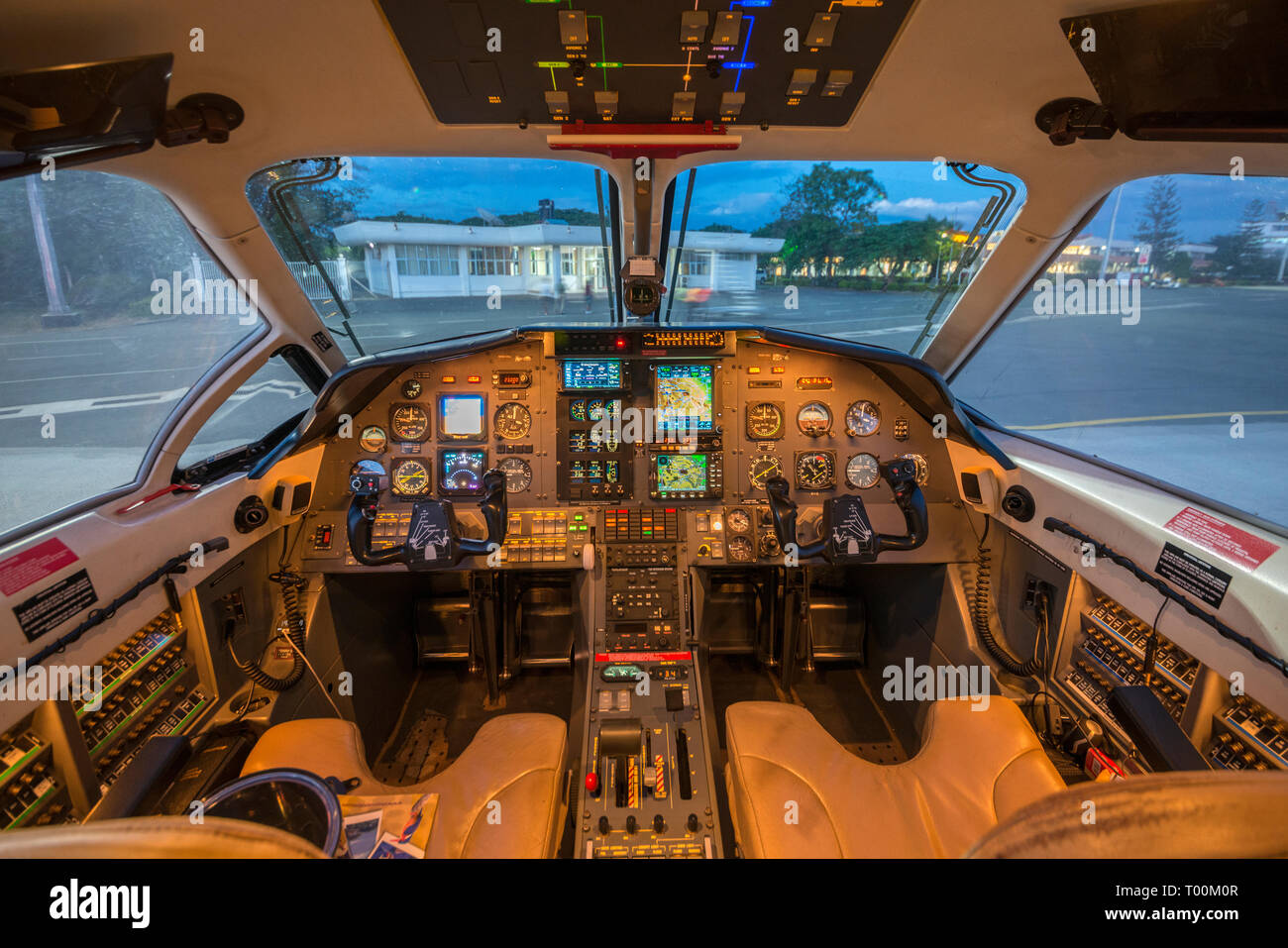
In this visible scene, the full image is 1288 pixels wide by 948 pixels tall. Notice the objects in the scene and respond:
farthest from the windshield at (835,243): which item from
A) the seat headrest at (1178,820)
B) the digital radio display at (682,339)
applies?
the seat headrest at (1178,820)

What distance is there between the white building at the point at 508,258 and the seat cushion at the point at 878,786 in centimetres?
217

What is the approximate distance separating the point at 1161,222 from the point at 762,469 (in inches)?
71.3

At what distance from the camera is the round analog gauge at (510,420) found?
2.98m

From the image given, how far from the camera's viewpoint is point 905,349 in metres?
3.32

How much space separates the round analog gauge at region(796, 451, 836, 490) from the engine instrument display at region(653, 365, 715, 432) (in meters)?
0.50

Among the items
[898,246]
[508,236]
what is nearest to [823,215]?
[898,246]

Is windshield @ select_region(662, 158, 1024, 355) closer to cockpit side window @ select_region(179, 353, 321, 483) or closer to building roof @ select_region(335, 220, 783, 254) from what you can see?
building roof @ select_region(335, 220, 783, 254)

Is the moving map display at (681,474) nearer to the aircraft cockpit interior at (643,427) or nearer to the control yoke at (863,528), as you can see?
the aircraft cockpit interior at (643,427)

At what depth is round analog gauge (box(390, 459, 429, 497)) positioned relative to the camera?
2.95 metres

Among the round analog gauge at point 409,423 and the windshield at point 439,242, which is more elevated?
the windshield at point 439,242
